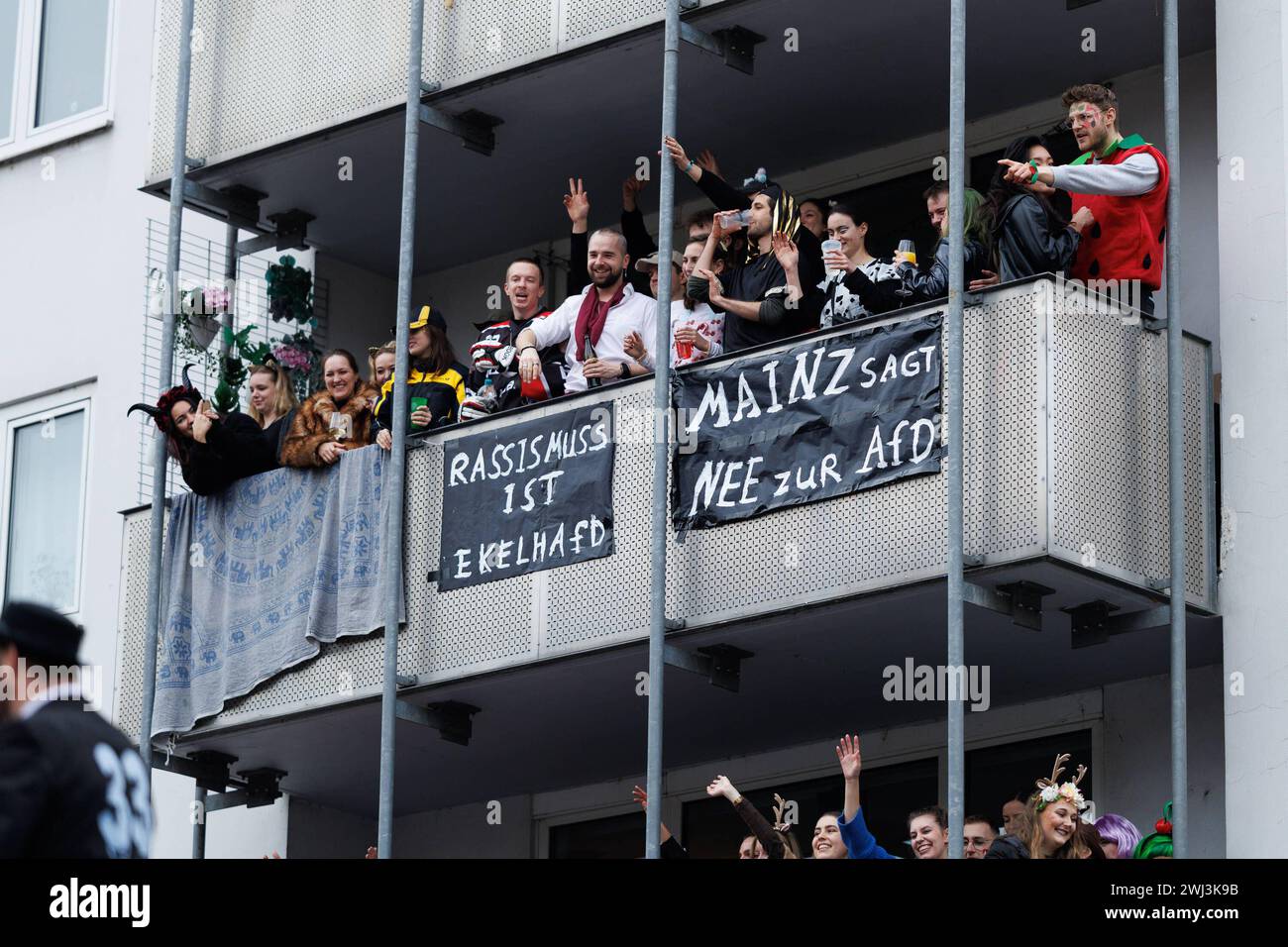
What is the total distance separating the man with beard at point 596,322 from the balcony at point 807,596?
34cm

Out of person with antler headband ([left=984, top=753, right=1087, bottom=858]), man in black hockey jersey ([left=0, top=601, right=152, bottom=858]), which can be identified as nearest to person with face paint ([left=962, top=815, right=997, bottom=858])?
person with antler headband ([left=984, top=753, right=1087, bottom=858])

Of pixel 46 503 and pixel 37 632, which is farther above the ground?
pixel 46 503

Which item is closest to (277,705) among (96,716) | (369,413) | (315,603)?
(315,603)

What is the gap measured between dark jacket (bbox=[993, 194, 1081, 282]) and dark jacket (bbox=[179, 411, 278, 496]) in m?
4.93

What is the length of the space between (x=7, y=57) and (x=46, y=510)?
133 inches

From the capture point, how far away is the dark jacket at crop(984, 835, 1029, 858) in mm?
12836

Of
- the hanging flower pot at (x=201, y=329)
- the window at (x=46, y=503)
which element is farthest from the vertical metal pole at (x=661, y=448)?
the window at (x=46, y=503)

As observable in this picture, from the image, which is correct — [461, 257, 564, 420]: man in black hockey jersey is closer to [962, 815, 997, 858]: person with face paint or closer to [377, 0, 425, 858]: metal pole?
[377, 0, 425, 858]: metal pole

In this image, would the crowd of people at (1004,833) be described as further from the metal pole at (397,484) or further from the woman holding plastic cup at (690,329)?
the woman holding plastic cup at (690,329)

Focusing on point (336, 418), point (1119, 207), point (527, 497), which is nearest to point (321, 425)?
point (336, 418)

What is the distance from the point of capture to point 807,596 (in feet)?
46.5

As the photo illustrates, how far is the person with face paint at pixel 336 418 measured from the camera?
54.6 ft

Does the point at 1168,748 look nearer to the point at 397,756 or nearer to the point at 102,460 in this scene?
the point at 397,756

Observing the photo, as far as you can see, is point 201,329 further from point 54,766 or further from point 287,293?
point 54,766
